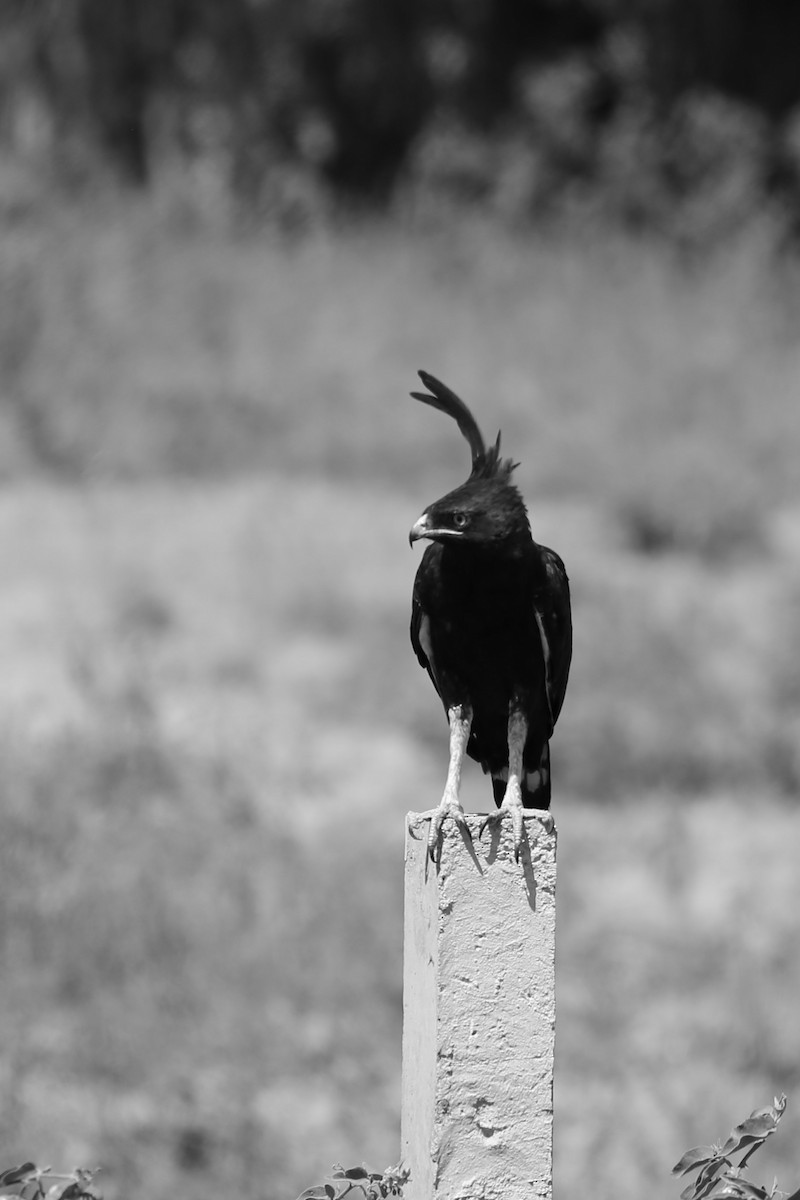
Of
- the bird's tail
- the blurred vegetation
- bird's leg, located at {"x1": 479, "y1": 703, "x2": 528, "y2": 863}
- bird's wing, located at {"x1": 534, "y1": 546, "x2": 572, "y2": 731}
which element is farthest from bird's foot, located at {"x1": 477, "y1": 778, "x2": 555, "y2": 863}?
the blurred vegetation

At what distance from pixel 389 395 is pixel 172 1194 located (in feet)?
27.3

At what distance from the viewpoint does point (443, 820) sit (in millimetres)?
2613

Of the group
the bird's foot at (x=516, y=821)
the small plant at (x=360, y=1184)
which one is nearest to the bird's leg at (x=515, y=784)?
the bird's foot at (x=516, y=821)

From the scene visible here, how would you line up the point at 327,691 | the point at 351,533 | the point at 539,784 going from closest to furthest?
the point at 539,784
the point at 327,691
the point at 351,533

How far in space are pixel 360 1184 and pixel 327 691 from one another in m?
6.40

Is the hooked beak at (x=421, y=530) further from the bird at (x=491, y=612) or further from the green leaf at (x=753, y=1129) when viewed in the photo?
the green leaf at (x=753, y=1129)

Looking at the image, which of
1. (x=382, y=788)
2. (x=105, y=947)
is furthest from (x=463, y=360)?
(x=105, y=947)

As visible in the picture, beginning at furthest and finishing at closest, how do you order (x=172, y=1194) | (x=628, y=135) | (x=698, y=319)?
(x=628, y=135) → (x=698, y=319) → (x=172, y=1194)

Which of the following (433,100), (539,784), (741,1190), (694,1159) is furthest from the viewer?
(433,100)

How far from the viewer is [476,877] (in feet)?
7.96

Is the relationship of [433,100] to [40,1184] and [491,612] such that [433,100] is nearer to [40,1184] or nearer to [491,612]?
[491,612]

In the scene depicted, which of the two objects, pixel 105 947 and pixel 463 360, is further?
pixel 463 360

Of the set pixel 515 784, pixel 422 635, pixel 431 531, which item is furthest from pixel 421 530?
pixel 515 784

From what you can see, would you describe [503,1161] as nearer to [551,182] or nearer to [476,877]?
[476,877]
